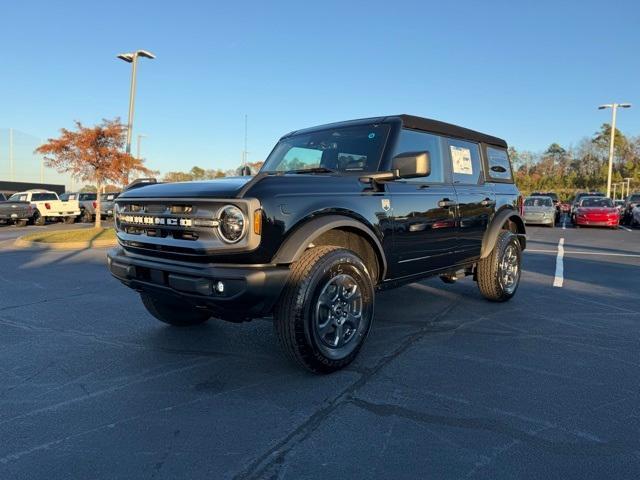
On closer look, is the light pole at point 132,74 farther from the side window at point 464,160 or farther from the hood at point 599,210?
the hood at point 599,210

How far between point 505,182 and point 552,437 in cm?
420

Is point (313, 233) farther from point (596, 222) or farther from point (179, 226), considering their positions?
point (596, 222)

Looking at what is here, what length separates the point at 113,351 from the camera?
13.8 feet

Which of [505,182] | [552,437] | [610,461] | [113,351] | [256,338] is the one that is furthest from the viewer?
[505,182]

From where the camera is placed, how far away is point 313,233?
11.4 ft

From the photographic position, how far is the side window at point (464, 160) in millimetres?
5273

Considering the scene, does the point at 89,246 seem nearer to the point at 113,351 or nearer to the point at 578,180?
the point at 113,351

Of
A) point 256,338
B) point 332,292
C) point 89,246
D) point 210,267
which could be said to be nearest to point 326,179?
point 332,292

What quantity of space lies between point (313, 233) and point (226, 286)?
2.36ft

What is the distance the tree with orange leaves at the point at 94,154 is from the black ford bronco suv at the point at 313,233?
13034mm

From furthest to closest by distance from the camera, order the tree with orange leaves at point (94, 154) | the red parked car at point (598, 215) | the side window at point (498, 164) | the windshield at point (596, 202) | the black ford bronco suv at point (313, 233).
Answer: the windshield at point (596, 202)
the red parked car at point (598, 215)
the tree with orange leaves at point (94, 154)
the side window at point (498, 164)
the black ford bronco suv at point (313, 233)

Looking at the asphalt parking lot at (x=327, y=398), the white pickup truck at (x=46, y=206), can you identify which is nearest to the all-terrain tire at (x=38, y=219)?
the white pickup truck at (x=46, y=206)

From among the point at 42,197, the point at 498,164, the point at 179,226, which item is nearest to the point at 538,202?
the point at 498,164

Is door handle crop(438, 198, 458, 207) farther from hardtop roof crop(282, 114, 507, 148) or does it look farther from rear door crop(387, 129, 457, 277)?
hardtop roof crop(282, 114, 507, 148)
